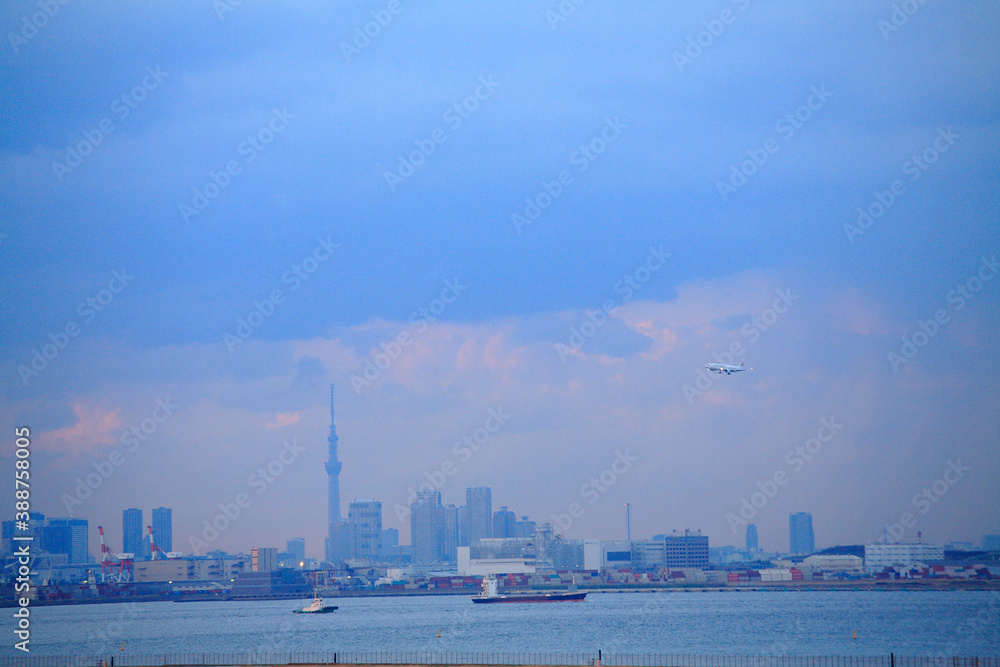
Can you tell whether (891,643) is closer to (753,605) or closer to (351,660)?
(351,660)

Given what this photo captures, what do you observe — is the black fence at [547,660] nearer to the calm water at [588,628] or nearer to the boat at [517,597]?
the calm water at [588,628]

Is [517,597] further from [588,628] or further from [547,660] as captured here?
[547,660]

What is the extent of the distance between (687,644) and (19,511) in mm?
58930

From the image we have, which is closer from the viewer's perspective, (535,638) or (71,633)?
(535,638)

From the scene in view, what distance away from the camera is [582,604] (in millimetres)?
174125

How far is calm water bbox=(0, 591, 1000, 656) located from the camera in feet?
292

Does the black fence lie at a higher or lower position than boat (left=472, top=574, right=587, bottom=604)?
higher

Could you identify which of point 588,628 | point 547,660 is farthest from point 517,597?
point 547,660

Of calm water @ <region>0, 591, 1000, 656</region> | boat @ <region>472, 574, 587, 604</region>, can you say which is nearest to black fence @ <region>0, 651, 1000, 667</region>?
calm water @ <region>0, 591, 1000, 656</region>

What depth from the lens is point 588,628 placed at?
112 metres

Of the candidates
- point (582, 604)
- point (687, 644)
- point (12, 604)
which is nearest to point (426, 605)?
point (582, 604)

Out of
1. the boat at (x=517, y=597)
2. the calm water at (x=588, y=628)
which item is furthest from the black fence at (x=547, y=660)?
the boat at (x=517, y=597)

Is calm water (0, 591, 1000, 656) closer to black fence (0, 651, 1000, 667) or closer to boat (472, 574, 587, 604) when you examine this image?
boat (472, 574, 587, 604)

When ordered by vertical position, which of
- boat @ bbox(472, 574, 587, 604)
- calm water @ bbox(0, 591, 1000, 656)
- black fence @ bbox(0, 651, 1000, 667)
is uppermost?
black fence @ bbox(0, 651, 1000, 667)
